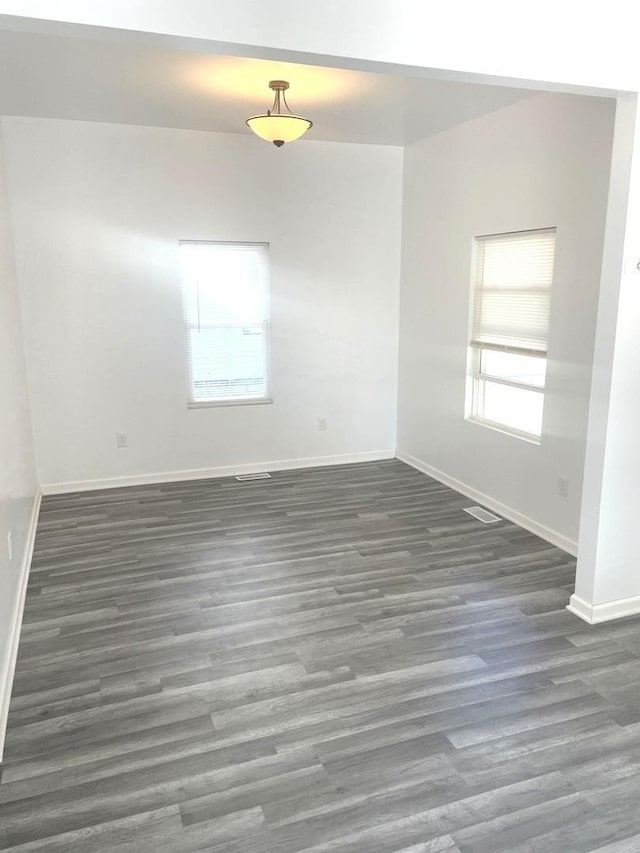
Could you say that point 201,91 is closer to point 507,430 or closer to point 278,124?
point 278,124

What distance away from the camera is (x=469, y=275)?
193 inches

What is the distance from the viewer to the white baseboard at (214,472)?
526 cm

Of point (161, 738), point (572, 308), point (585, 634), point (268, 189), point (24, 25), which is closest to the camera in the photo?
point (24, 25)

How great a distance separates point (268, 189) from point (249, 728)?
4.39 meters

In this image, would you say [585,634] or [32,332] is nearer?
[585,634]

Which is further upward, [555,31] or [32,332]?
[555,31]

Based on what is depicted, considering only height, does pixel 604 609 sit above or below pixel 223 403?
below

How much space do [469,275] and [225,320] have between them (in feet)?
6.93

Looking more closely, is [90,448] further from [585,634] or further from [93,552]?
[585,634]

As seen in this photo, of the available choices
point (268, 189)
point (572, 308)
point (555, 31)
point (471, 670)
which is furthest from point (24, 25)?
point (268, 189)

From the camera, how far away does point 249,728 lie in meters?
2.42

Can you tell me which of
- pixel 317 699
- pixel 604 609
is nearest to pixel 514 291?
pixel 604 609

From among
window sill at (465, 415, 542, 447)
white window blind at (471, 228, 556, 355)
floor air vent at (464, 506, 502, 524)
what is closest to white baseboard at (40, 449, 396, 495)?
window sill at (465, 415, 542, 447)

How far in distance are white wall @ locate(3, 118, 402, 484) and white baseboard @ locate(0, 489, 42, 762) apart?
128cm
